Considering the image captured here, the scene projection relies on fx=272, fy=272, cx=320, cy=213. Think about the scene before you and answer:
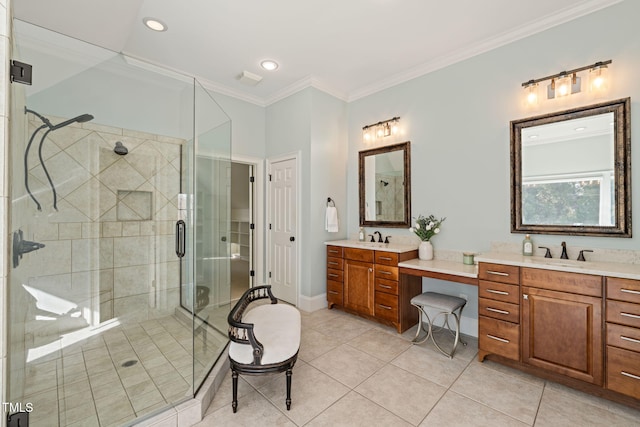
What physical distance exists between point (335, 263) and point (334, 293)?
1.30ft

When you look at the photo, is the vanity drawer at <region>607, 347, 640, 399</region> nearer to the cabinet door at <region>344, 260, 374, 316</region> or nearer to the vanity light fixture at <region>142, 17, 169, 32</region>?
the cabinet door at <region>344, 260, 374, 316</region>

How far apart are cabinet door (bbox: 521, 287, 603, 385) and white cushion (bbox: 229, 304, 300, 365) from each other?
1.82m

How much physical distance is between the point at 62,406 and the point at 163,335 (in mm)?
922

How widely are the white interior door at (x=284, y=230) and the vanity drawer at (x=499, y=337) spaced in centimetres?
227

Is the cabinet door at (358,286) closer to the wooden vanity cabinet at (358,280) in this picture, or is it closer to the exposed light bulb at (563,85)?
the wooden vanity cabinet at (358,280)

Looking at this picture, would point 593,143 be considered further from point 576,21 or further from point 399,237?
point 399,237

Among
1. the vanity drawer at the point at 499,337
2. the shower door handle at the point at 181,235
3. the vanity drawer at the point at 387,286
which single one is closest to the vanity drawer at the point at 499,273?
the vanity drawer at the point at 499,337

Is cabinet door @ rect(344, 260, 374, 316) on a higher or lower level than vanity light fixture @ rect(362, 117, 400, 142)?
lower

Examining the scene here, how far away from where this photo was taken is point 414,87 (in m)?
3.40

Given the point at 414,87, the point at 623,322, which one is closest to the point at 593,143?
the point at 623,322

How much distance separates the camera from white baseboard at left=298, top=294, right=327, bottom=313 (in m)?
3.65

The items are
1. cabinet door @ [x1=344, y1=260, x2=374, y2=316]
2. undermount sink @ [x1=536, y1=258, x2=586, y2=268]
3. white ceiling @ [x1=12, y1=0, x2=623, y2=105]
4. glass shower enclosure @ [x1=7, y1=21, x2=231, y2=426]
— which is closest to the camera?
glass shower enclosure @ [x1=7, y1=21, x2=231, y2=426]

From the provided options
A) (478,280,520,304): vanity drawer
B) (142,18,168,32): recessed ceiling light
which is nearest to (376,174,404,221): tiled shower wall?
(478,280,520,304): vanity drawer

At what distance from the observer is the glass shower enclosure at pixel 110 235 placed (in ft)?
5.15
